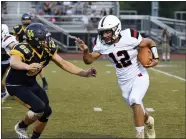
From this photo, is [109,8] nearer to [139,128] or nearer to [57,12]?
[57,12]

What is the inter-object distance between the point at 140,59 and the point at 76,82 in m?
7.88

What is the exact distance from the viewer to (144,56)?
6.91 m

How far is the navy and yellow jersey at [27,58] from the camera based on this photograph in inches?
249

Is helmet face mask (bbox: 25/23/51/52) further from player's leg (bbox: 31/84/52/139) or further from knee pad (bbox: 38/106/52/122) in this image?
knee pad (bbox: 38/106/52/122)

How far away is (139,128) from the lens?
21.5ft

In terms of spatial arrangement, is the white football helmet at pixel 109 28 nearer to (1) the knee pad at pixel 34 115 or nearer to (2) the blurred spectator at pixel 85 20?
(1) the knee pad at pixel 34 115

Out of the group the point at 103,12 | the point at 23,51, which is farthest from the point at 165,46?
the point at 23,51

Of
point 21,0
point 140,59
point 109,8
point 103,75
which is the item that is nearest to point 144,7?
point 109,8

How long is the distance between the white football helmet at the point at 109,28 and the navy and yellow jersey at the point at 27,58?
68 centimetres

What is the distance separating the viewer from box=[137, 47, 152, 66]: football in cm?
691

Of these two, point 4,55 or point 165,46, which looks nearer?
point 4,55

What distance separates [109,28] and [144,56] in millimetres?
677

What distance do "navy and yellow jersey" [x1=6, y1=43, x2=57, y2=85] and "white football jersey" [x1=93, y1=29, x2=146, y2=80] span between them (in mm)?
759

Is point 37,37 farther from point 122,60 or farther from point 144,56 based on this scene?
point 144,56
